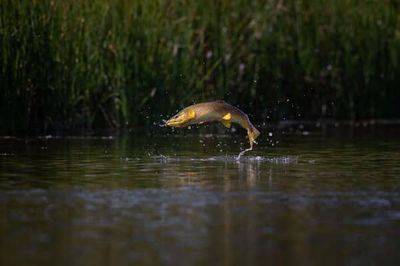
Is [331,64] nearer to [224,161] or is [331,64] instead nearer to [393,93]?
[393,93]

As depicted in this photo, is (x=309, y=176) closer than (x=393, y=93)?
Yes

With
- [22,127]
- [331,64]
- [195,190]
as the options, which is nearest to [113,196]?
[195,190]

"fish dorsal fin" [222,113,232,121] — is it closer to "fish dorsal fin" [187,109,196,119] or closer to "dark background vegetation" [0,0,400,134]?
"fish dorsal fin" [187,109,196,119]

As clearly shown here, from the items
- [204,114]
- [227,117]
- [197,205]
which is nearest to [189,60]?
[227,117]

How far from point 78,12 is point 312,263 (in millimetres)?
10766

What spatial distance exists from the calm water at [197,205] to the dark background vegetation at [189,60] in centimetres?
165

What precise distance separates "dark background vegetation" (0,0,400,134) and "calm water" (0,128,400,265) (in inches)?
65.1

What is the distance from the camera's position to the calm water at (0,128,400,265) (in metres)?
7.90

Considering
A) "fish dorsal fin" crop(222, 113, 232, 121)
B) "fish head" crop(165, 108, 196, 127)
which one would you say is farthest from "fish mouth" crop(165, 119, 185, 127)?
"fish dorsal fin" crop(222, 113, 232, 121)

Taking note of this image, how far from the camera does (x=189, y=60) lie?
734 inches

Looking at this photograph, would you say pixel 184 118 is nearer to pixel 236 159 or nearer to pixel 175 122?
pixel 175 122

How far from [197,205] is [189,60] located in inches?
349

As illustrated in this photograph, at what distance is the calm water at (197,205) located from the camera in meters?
7.90

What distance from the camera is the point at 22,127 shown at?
17.2 meters
